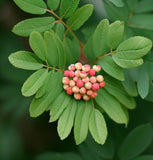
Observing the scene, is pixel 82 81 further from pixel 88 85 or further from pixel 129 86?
pixel 129 86

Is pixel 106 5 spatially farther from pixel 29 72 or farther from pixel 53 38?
pixel 29 72

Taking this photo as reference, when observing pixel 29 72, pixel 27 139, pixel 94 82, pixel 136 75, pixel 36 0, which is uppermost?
pixel 36 0

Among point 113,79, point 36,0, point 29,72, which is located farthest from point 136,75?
point 29,72

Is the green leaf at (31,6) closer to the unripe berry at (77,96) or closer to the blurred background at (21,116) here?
the unripe berry at (77,96)

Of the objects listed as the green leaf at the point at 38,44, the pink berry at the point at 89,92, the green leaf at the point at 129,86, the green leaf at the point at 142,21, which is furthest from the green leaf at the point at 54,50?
the green leaf at the point at 142,21

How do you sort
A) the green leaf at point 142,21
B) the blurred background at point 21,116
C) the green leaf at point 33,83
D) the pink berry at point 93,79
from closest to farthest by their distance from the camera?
the green leaf at point 33,83 → the pink berry at point 93,79 → the green leaf at point 142,21 → the blurred background at point 21,116

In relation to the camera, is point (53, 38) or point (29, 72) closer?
point (53, 38)

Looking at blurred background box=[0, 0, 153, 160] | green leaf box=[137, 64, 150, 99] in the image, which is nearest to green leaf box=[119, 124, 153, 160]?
blurred background box=[0, 0, 153, 160]
